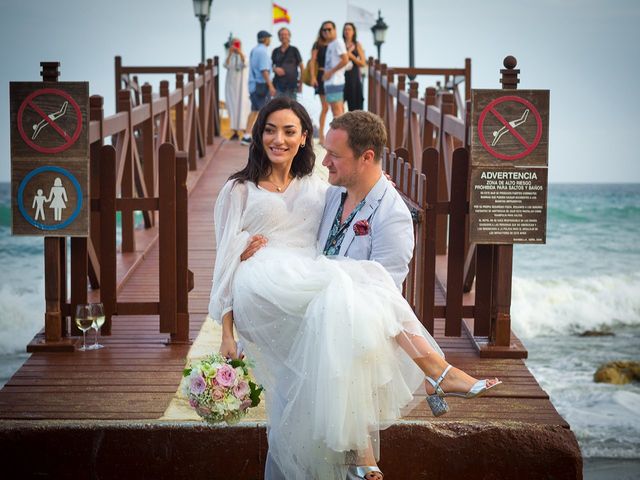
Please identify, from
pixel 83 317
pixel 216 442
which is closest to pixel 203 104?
pixel 83 317

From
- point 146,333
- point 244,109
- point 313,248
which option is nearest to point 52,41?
point 244,109

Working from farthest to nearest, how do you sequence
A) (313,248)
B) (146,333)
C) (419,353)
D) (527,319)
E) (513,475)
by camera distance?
(527,319)
(146,333)
(513,475)
(313,248)
(419,353)

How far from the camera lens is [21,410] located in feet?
17.7

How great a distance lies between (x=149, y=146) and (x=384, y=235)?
7.10 meters

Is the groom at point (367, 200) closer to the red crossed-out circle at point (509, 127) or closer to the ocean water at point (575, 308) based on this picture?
the red crossed-out circle at point (509, 127)

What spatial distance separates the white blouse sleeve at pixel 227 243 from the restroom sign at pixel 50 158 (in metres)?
1.78

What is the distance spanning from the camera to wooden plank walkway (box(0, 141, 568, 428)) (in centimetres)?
536

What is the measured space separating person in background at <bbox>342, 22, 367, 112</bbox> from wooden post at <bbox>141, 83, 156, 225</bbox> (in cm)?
473

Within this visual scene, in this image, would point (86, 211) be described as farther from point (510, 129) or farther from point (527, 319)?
point (527, 319)

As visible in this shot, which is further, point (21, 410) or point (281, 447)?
point (21, 410)

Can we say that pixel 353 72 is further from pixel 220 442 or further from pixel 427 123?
pixel 220 442

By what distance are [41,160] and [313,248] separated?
2.28 meters

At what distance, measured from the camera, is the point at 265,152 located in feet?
15.9

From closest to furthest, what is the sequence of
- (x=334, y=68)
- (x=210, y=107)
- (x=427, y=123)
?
1. (x=427, y=123)
2. (x=334, y=68)
3. (x=210, y=107)
